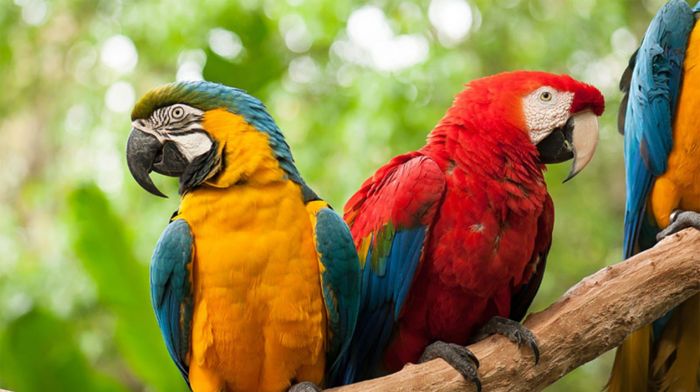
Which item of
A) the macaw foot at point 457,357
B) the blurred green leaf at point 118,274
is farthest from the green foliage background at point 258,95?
the macaw foot at point 457,357

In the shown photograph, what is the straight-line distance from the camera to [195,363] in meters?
1.96

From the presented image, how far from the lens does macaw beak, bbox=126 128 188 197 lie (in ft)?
6.32

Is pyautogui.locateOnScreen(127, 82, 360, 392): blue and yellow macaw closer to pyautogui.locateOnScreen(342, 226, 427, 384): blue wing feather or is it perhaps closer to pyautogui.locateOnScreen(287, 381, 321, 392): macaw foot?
pyautogui.locateOnScreen(287, 381, 321, 392): macaw foot

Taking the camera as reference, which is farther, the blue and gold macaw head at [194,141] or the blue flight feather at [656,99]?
the blue flight feather at [656,99]

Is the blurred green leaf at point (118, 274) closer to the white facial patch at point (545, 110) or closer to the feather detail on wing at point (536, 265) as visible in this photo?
the feather detail on wing at point (536, 265)

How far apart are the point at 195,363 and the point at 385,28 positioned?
3.38 m

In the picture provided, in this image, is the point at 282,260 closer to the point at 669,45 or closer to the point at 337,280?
the point at 337,280

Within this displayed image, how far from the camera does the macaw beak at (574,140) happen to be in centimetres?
214

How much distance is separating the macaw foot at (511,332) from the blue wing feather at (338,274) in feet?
1.27

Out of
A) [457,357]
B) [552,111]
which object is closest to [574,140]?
[552,111]

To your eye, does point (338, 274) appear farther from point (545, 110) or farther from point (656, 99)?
point (656, 99)

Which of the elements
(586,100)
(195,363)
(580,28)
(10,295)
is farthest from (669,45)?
(10,295)

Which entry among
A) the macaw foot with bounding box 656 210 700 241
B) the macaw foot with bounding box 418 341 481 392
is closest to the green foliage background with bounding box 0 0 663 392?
the macaw foot with bounding box 418 341 481 392

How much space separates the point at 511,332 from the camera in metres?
2.06
